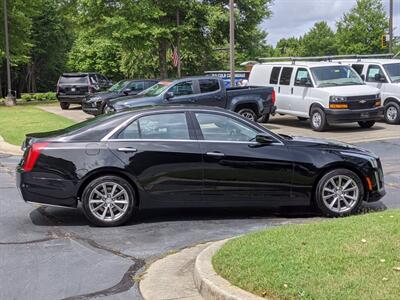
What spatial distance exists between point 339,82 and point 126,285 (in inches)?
559

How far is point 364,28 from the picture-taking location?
2192 inches

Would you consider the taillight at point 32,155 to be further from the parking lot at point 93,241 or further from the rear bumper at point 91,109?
the rear bumper at point 91,109

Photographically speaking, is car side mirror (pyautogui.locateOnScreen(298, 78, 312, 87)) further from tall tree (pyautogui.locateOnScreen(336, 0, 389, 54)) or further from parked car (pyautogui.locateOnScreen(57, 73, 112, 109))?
tall tree (pyautogui.locateOnScreen(336, 0, 389, 54))

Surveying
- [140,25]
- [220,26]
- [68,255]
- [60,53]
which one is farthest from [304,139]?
[60,53]

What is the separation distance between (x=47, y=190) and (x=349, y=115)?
11.8 m

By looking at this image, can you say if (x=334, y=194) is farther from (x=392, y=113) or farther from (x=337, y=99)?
(x=392, y=113)

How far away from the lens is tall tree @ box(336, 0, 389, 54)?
54.8 meters

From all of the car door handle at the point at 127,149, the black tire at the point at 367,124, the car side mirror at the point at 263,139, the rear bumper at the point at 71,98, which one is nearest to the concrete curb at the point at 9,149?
the car door handle at the point at 127,149

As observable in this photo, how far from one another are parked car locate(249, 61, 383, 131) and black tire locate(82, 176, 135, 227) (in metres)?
11.0

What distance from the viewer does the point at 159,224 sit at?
7539mm

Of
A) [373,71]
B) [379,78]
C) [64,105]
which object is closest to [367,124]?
[379,78]

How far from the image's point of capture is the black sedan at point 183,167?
7320 millimetres

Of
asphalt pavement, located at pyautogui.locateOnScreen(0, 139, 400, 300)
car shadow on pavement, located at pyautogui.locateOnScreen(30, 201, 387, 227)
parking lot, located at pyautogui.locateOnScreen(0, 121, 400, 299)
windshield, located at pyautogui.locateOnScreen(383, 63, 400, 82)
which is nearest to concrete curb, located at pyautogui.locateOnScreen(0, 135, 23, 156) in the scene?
parking lot, located at pyautogui.locateOnScreen(0, 121, 400, 299)

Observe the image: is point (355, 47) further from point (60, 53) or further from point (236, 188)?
point (236, 188)
